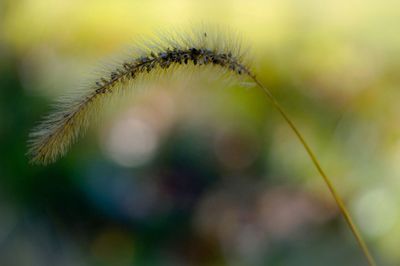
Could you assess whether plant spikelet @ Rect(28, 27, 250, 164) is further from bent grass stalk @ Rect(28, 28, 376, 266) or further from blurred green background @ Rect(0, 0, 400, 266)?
blurred green background @ Rect(0, 0, 400, 266)

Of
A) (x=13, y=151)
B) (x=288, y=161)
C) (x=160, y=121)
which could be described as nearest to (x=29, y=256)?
(x=13, y=151)

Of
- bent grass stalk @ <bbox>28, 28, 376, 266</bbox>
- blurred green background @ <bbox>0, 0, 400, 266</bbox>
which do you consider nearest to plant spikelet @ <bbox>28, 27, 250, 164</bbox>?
bent grass stalk @ <bbox>28, 28, 376, 266</bbox>

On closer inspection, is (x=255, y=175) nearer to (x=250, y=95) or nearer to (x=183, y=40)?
(x=250, y=95)

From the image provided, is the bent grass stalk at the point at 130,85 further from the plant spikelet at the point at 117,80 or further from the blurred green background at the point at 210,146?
the blurred green background at the point at 210,146

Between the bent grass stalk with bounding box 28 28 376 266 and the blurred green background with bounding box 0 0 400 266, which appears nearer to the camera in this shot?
the bent grass stalk with bounding box 28 28 376 266

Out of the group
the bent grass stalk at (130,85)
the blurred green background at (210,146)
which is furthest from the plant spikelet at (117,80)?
the blurred green background at (210,146)
